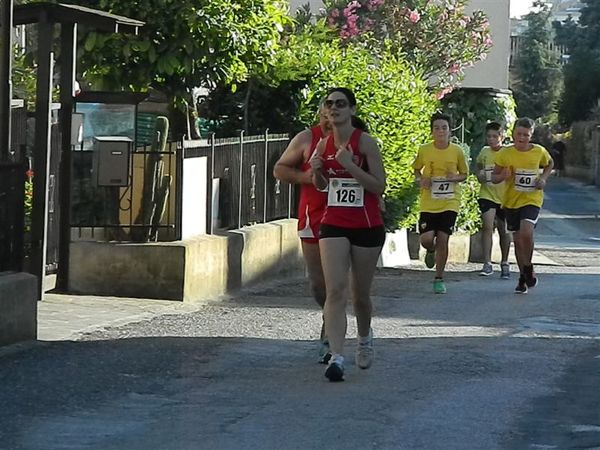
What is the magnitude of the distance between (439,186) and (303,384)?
6274 mm

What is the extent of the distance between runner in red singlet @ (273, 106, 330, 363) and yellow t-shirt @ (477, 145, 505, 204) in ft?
24.3

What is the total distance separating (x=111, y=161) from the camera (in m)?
12.9

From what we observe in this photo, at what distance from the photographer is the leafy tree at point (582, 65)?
6550 cm

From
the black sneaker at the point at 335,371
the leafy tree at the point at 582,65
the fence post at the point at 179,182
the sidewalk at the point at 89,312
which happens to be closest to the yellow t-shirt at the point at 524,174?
the fence post at the point at 179,182

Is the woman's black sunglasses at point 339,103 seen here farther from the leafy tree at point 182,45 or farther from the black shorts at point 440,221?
the black shorts at point 440,221

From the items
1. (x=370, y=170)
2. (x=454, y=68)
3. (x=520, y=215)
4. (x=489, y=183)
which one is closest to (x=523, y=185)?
(x=520, y=215)

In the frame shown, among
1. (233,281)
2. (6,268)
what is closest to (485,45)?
(233,281)

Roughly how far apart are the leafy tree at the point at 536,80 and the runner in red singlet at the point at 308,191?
72829 millimetres

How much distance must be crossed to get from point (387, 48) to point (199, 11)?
791cm

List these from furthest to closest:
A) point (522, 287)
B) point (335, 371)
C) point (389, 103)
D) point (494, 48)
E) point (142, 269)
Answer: point (494, 48)
point (389, 103)
point (522, 287)
point (142, 269)
point (335, 371)

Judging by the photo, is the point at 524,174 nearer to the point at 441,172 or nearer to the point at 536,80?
the point at 441,172

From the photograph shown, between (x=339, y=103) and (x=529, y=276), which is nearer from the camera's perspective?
(x=339, y=103)

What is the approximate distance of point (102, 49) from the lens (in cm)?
1486

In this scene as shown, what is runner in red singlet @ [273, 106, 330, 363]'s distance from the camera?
29.9ft
